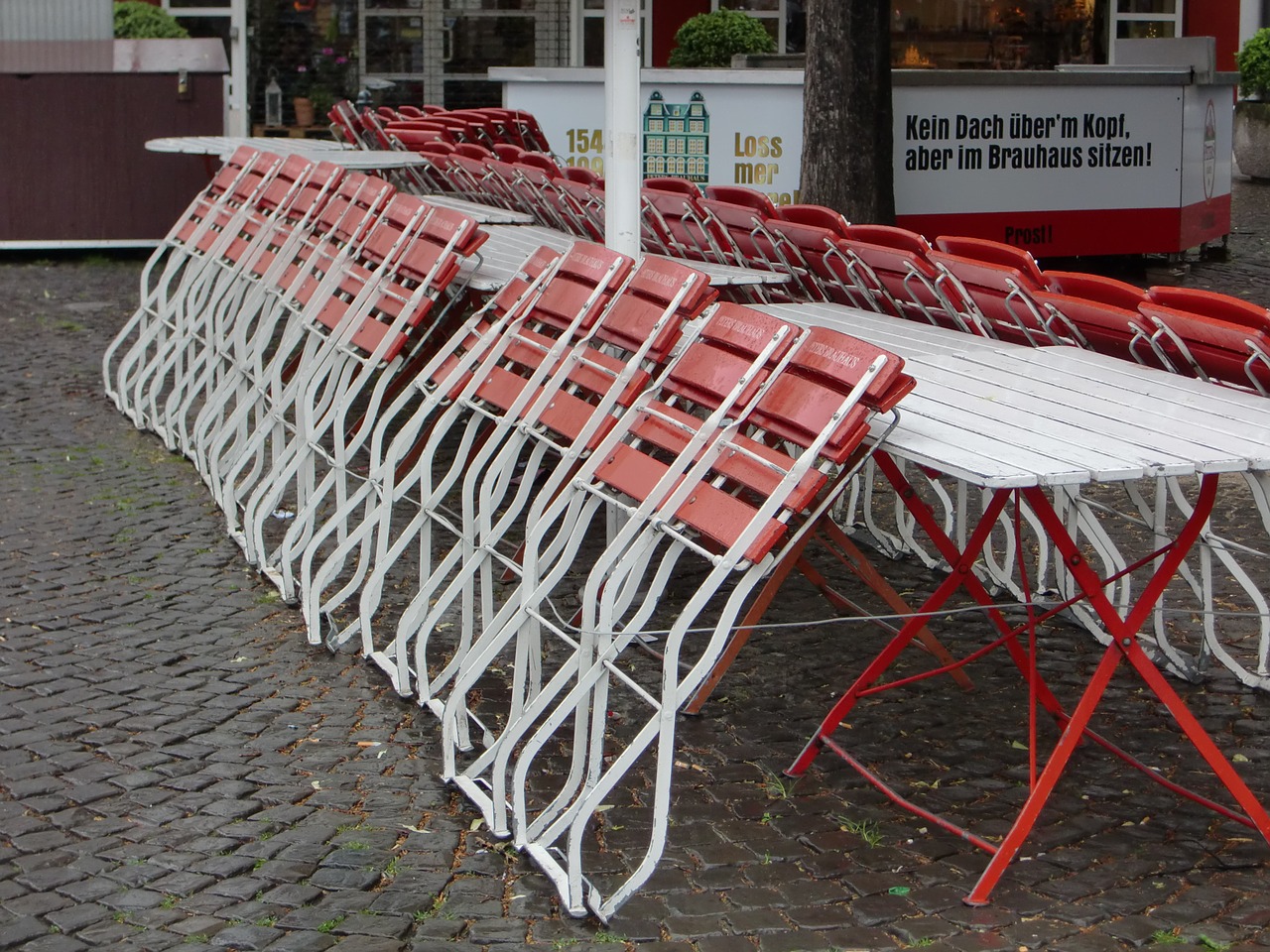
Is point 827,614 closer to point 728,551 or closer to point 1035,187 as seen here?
point 728,551

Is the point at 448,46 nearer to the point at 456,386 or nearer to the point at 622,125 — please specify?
the point at 622,125

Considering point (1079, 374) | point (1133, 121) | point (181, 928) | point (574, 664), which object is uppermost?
point (1133, 121)

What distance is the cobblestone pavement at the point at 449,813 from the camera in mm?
3863

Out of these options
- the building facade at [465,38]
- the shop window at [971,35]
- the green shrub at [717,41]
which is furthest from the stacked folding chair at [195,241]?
the shop window at [971,35]

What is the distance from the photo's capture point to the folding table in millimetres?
3729

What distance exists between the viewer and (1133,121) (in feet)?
44.7

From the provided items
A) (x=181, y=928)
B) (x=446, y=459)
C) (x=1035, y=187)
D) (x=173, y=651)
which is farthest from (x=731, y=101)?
(x=181, y=928)

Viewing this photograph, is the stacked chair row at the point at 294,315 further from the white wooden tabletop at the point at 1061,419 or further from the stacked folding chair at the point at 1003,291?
the white wooden tabletop at the point at 1061,419

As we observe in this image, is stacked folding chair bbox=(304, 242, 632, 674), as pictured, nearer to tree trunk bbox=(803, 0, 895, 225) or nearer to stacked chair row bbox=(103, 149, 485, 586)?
stacked chair row bbox=(103, 149, 485, 586)

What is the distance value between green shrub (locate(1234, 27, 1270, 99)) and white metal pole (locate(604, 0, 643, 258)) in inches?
716

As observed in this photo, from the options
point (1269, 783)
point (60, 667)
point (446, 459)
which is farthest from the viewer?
point (446, 459)

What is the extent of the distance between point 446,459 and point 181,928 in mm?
4400

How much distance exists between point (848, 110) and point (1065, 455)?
823 cm

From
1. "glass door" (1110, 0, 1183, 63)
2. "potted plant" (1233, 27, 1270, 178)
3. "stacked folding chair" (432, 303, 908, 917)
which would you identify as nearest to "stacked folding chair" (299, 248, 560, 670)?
"stacked folding chair" (432, 303, 908, 917)
